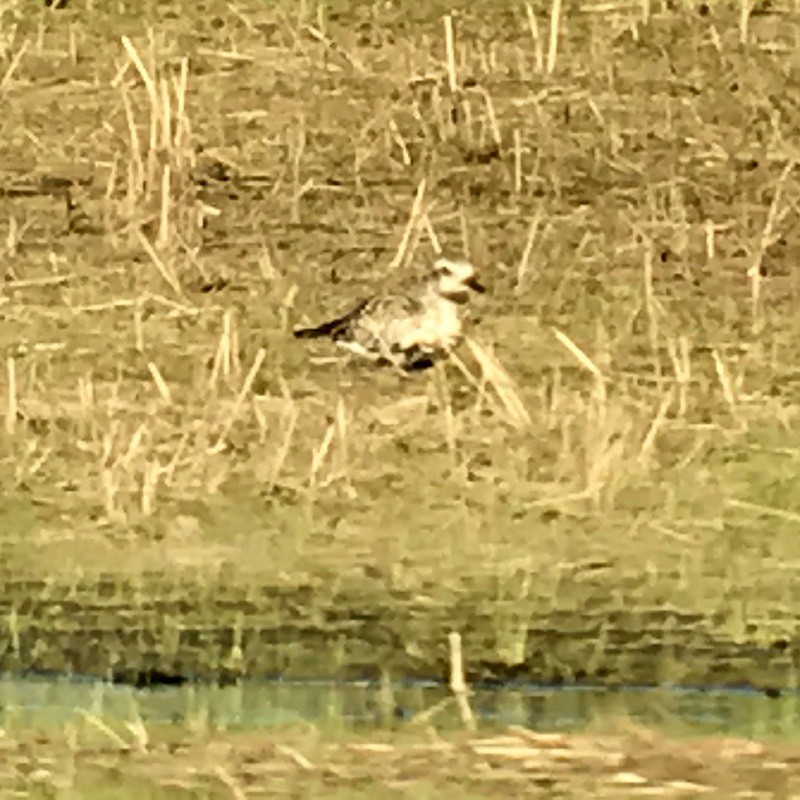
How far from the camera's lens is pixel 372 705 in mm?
1299

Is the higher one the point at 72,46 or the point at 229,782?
the point at 72,46

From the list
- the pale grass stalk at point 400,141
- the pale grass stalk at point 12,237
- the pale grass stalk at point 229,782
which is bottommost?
the pale grass stalk at point 229,782

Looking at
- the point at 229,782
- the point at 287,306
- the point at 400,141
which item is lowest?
the point at 229,782

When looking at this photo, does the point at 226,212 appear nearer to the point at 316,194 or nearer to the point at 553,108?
the point at 316,194

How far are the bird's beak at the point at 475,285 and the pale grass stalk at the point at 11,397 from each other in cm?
26

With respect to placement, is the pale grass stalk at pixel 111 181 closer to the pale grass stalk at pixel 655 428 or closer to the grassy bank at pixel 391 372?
the grassy bank at pixel 391 372

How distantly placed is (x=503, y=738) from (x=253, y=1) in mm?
617

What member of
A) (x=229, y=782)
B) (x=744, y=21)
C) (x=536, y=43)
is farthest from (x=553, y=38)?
(x=229, y=782)

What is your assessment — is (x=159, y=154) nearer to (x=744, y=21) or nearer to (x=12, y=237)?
(x=12, y=237)

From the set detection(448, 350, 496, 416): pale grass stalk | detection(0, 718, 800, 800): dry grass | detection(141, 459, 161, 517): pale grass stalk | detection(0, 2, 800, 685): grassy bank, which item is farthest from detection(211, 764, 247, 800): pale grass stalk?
detection(448, 350, 496, 416): pale grass stalk

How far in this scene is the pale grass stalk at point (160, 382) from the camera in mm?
1518

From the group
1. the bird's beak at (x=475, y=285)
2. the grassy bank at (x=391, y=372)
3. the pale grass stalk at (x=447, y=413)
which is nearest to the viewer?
the grassy bank at (x=391, y=372)

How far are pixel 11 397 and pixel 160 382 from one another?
81mm

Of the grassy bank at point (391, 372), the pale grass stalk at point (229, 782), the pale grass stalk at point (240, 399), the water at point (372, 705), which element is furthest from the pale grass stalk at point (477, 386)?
the pale grass stalk at point (229, 782)
